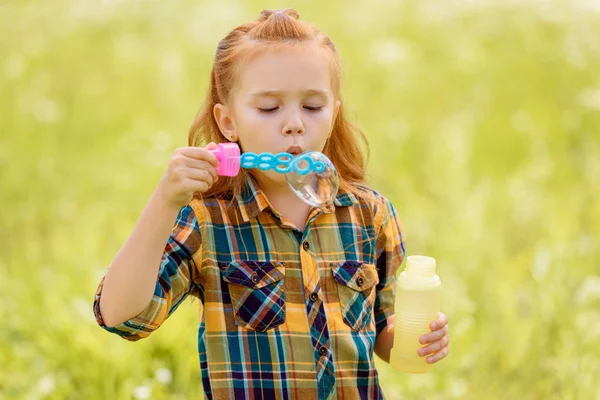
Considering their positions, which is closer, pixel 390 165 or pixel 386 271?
pixel 386 271

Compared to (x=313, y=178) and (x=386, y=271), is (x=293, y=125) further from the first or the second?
(x=386, y=271)

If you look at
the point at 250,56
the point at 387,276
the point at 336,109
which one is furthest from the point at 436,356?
the point at 250,56

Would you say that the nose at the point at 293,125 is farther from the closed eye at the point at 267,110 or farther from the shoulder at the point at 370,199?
the shoulder at the point at 370,199

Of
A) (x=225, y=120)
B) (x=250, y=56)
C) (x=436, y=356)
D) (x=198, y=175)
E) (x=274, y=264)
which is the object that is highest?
(x=250, y=56)

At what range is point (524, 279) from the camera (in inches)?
139

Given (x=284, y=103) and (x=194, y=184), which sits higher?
(x=284, y=103)

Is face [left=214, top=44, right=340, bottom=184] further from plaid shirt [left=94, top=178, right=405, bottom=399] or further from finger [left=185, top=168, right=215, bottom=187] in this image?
finger [left=185, top=168, right=215, bottom=187]

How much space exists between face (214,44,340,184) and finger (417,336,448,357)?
→ 1.67 feet

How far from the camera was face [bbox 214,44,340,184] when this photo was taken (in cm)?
187

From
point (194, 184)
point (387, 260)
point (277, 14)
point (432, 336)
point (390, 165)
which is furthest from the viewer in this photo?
point (390, 165)

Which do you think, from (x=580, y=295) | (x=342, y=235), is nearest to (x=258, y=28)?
(x=342, y=235)

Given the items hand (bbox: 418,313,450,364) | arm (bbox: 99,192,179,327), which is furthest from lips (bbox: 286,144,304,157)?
hand (bbox: 418,313,450,364)

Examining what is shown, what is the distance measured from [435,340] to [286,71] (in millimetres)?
705

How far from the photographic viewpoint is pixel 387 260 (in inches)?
84.2
